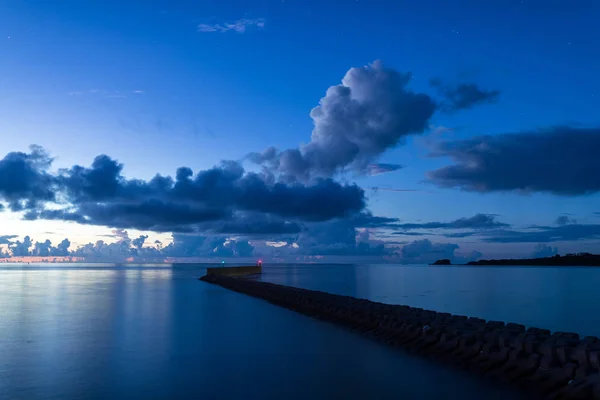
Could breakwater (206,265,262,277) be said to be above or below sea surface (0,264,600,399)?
below

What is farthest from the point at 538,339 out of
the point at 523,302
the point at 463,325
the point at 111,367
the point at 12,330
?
the point at 523,302

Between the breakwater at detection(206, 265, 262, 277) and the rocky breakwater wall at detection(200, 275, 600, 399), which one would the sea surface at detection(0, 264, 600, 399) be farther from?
the breakwater at detection(206, 265, 262, 277)

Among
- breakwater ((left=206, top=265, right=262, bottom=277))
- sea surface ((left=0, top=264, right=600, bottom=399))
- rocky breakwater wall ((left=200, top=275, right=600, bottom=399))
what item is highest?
rocky breakwater wall ((left=200, top=275, right=600, bottom=399))

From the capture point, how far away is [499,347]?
1427 cm

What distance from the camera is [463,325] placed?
18.1 metres

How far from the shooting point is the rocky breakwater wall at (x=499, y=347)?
11516mm

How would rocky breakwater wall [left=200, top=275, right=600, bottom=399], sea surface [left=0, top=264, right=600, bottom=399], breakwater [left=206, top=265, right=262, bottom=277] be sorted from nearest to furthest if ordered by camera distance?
rocky breakwater wall [left=200, top=275, right=600, bottom=399] < sea surface [left=0, top=264, right=600, bottom=399] < breakwater [left=206, top=265, right=262, bottom=277]

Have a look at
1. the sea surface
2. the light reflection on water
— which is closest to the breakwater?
the sea surface

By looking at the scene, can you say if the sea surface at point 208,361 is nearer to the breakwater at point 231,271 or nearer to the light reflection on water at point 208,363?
the light reflection on water at point 208,363

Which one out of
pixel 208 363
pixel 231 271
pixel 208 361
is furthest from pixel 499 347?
pixel 231 271

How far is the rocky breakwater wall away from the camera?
453 inches

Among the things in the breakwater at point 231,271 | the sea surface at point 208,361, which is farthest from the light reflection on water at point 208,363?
the breakwater at point 231,271

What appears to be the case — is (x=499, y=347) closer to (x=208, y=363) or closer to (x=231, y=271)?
(x=208, y=363)

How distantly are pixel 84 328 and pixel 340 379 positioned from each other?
50.6 feet
